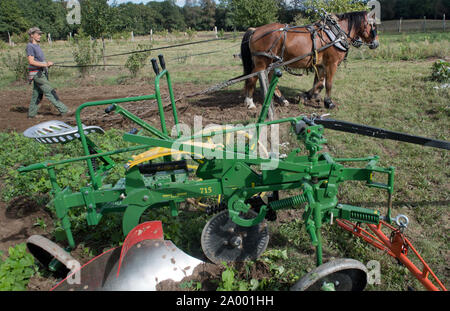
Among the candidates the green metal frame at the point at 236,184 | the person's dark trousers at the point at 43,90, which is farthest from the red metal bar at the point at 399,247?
the person's dark trousers at the point at 43,90

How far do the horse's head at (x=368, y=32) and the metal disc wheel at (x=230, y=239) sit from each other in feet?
23.2

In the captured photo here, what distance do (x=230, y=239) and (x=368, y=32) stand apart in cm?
743

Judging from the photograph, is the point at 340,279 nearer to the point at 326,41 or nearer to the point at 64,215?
the point at 64,215

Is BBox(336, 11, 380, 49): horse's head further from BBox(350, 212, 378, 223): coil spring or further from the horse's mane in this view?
BBox(350, 212, 378, 223): coil spring

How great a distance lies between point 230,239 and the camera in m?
3.29

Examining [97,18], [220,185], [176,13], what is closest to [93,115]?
[220,185]

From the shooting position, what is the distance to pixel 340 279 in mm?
2732

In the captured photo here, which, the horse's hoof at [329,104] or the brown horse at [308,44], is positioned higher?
the brown horse at [308,44]

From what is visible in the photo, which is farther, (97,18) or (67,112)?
(97,18)

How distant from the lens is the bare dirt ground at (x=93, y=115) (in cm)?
386

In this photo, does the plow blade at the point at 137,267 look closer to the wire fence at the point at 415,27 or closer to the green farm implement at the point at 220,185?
the green farm implement at the point at 220,185

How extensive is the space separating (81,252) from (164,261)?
1188mm

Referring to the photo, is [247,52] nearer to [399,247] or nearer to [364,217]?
[364,217]

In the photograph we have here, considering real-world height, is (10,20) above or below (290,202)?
above
